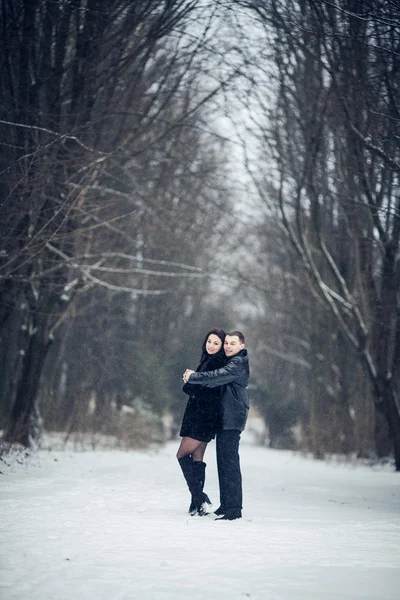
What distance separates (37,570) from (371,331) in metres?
12.3

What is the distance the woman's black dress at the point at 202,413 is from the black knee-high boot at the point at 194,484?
261mm

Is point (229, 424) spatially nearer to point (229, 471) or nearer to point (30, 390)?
point (229, 471)

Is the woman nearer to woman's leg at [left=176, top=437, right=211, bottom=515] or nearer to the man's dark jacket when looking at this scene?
woman's leg at [left=176, top=437, right=211, bottom=515]

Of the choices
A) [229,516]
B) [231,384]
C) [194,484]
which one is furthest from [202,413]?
[229,516]

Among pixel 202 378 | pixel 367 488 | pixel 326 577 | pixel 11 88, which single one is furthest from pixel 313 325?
pixel 326 577

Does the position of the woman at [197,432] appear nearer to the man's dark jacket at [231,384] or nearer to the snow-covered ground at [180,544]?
the man's dark jacket at [231,384]

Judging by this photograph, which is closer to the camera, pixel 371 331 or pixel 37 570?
pixel 37 570

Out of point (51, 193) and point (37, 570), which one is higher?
point (51, 193)

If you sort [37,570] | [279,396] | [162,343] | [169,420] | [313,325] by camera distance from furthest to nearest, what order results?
[169,420], [279,396], [162,343], [313,325], [37,570]

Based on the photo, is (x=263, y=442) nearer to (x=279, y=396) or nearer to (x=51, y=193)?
(x=279, y=396)

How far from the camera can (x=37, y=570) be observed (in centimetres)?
425

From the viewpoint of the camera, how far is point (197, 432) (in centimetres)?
669

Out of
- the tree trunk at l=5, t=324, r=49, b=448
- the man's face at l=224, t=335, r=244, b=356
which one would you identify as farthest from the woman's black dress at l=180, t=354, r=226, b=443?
the tree trunk at l=5, t=324, r=49, b=448

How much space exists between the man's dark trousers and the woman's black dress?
4.8 inches
